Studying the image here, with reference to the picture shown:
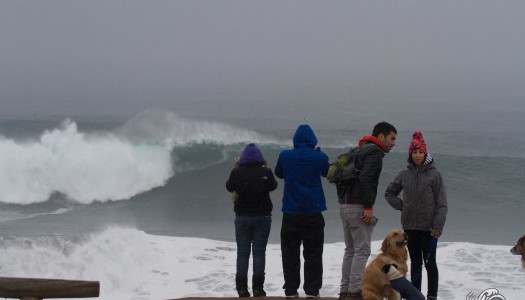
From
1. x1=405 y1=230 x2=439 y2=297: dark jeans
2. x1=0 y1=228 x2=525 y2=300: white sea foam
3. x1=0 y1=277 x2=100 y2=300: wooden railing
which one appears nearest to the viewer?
x1=0 y1=277 x2=100 y2=300: wooden railing

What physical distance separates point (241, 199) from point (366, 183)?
1103 mm

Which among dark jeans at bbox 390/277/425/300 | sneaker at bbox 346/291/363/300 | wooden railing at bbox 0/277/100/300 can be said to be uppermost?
wooden railing at bbox 0/277/100/300

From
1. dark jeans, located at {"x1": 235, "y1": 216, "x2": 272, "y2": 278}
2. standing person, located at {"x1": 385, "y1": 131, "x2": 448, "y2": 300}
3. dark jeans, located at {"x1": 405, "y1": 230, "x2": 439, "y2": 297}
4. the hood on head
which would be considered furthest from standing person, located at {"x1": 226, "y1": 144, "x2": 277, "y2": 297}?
dark jeans, located at {"x1": 405, "y1": 230, "x2": 439, "y2": 297}

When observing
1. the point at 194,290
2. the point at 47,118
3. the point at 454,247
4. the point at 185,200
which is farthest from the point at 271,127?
the point at 194,290

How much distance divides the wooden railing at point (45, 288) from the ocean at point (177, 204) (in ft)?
19.0

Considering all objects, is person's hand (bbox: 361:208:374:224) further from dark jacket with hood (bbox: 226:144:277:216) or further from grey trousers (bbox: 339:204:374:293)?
dark jacket with hood (bbox: 226:144:277:216)

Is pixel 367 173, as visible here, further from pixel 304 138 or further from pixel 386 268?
pixel 386 268

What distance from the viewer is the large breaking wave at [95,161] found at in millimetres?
19875

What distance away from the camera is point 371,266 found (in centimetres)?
538

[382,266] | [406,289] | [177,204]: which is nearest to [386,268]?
[382,266]

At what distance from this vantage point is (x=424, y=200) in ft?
19.2

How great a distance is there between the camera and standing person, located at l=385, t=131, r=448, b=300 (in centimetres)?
585

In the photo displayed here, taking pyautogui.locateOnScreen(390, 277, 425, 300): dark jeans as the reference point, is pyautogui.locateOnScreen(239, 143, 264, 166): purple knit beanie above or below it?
above

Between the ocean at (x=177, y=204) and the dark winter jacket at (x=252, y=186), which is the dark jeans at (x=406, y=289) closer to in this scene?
the dark winter jacket at (x=252, y=186)
